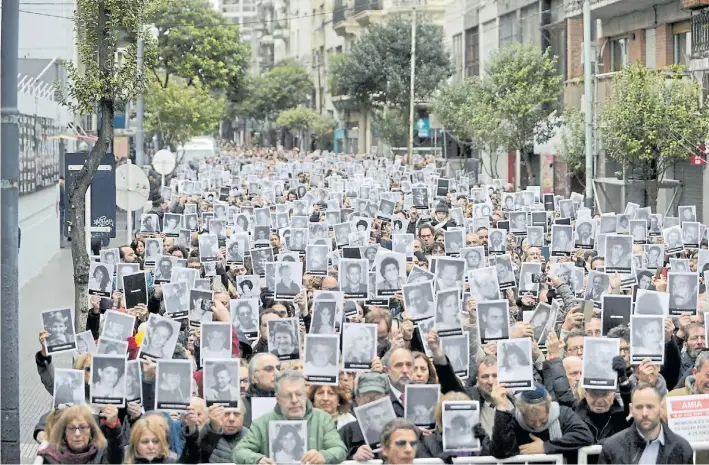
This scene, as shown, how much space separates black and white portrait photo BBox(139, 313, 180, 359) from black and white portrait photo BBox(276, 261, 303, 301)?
4.48 metres

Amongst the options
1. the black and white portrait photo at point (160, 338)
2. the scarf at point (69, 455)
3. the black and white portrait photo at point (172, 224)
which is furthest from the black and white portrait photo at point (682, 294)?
the black and white portrait photo at point (172, 224)

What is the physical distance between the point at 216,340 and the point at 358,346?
129cm

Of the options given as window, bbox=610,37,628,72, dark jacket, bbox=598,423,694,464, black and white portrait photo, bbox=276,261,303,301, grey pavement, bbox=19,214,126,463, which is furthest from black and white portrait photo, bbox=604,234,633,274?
window, bbox=610,37,628,72

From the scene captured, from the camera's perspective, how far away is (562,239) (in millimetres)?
20312

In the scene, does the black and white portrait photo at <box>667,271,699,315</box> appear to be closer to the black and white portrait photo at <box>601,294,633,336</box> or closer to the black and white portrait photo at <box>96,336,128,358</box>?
the black and white portrait photo at <box>601,294,633,336</box>

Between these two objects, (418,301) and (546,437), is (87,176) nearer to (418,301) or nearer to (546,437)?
(418,301)

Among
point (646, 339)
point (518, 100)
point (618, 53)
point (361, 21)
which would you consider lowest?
point (646, 339)

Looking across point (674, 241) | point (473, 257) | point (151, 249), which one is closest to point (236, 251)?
point (151, 249)

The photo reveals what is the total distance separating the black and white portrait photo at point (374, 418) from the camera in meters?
9.39

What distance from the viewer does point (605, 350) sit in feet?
33.4

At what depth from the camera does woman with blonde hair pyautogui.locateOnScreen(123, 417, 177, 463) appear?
9031mm

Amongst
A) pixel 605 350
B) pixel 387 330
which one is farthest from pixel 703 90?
pixel 605 350

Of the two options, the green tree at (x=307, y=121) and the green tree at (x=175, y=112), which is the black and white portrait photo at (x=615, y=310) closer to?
the green tree at (x=175, y=112)

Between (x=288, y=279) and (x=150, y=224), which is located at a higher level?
(x=150, y=224)
